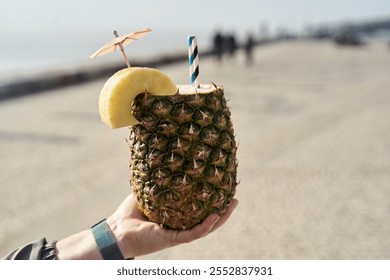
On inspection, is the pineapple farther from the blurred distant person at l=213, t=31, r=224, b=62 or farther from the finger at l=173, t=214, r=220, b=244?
the blurred distant person at l=213, t=31, r=224, b=62

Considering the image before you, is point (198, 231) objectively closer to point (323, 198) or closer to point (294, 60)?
point (323, 198)

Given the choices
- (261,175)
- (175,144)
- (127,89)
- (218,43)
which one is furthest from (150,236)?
(218,43)

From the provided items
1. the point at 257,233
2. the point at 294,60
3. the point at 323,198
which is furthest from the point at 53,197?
the point at 294,60

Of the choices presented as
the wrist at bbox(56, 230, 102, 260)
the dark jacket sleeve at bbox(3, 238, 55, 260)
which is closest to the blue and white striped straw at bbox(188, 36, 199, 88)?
the wrist at bbox(56, 230, 102, 260)

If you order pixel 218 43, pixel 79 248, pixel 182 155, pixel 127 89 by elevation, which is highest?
pixel 127 89

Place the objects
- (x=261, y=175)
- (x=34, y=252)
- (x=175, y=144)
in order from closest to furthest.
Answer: (x=175, y=144), (x=34, y=252), (x=261, y=175)

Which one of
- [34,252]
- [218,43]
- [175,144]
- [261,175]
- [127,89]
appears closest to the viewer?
[127,89]

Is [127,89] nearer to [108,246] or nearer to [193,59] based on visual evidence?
[193,59]
